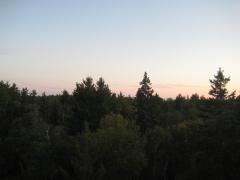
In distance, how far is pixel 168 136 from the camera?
53.5 metres

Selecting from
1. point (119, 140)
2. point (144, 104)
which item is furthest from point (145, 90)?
point (119, 140)

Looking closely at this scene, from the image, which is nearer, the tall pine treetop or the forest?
the forest

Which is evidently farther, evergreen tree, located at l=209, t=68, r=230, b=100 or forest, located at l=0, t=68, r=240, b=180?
evergreen tree, located at l=209, t=68, r=230, b=100

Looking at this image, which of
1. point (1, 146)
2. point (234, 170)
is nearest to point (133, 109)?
point (1, 146)

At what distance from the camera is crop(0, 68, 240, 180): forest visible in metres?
38.3

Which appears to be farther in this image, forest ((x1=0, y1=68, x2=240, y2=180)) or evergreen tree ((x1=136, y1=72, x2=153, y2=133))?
evergreen tree ((x1=136, y1=72, x2=153, y2=133))

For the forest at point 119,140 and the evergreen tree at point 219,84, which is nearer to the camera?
the forest at point 119,140

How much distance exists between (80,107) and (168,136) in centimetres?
1338

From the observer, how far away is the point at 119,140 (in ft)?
159

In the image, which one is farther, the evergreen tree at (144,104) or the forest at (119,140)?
the evergreen tree at (144,104)

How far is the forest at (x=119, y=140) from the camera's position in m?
38.3

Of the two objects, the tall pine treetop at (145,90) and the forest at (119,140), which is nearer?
the forest at (119,140)

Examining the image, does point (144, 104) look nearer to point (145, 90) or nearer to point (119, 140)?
point (145, 90)

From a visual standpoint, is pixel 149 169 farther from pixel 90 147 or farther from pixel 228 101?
pixel 228 101
